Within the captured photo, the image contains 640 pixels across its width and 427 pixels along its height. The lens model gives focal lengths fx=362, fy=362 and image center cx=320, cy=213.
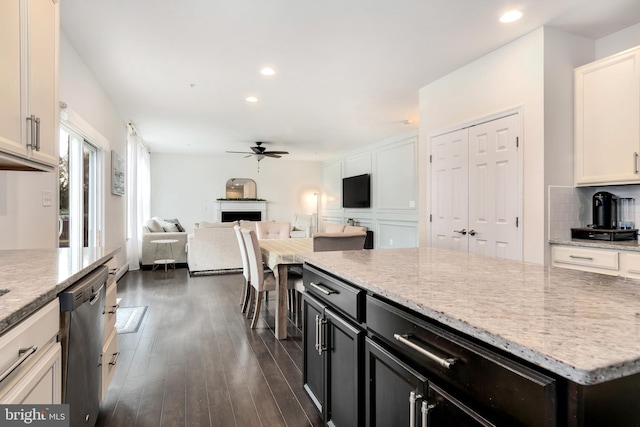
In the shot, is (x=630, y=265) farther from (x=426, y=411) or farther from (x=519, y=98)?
(x=426, y=411)

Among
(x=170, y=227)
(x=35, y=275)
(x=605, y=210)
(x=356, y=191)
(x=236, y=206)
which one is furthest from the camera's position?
(x=236, y=206)

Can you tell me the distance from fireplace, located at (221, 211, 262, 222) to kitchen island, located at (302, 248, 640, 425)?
340 inches

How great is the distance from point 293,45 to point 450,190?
212 cm

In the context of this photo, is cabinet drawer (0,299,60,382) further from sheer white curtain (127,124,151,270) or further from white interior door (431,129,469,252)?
sheer white curtain (127,124,151,270)

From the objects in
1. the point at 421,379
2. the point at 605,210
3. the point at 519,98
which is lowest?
the point at 421,379

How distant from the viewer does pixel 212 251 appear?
239 inches

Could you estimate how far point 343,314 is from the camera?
1.53 metres

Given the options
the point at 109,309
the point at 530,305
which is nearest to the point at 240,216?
the point at 109,309

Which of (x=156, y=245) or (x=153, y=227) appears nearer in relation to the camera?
(x=156, y=245)

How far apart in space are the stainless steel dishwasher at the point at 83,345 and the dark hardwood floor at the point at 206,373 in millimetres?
465

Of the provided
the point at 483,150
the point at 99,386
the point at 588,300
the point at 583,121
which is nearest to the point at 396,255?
the point at 588,300

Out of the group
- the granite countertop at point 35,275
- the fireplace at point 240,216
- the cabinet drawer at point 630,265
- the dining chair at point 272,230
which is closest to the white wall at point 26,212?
the granite countertop at point 35,275

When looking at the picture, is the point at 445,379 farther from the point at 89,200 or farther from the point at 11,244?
the point at 89,200

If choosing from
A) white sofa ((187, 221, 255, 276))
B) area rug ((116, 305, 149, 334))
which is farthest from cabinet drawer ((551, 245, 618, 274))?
white sofa ((187, 221, 255, 276))
